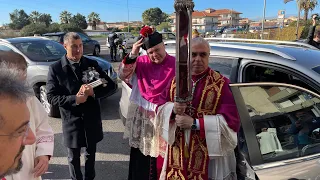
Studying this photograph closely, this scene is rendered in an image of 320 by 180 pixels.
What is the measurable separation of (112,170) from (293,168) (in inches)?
91.0

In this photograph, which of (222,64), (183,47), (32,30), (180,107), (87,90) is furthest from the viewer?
(32,30)

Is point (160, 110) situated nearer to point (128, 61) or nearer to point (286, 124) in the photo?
point (128, 61)

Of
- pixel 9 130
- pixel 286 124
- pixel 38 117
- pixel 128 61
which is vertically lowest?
pixel 286 124

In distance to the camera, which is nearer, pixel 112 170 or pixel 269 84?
pixel 269 84

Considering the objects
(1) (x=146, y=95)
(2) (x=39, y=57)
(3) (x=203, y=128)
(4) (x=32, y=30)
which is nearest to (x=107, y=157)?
(1) (x=146, y=95)

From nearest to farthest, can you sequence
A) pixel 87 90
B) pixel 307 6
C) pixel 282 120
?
pixel 282 120
pixel 87 90
pixel 307 6

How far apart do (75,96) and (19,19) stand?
8746 cm

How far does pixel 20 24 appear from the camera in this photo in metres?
72.8

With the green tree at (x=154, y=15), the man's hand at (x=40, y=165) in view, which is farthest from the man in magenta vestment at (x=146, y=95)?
the green tree at (x=154, y=15)

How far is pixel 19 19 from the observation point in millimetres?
Answer: 77188

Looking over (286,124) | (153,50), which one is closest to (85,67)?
(153,50)

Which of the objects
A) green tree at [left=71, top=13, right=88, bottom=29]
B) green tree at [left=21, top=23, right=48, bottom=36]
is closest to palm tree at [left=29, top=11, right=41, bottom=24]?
green tree at [left=71, top=13, right=88, bottom=29]

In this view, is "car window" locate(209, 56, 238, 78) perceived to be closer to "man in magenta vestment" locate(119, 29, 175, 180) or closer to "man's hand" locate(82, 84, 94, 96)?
"man in magenta vestment" locate(119, 29, 175, 180)

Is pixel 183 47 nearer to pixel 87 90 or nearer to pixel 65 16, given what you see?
pixel 87 90
